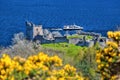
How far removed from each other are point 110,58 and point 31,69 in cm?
94

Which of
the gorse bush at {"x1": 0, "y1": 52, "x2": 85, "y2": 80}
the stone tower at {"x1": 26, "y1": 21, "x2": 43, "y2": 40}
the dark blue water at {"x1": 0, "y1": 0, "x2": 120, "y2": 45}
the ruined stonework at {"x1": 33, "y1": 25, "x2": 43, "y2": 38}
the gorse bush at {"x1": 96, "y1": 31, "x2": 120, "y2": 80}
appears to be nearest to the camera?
the gorse bush at {"x1": 0, "y1": 52, "x2": 85, "y2": 80}

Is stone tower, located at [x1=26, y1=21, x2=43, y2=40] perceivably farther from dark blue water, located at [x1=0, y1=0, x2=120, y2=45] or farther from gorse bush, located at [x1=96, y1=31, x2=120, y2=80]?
gorse bush, located at [x1=96, y1=31, x2=120, y2=80]

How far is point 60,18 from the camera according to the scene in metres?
93.1

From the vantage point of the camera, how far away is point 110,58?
7.47m

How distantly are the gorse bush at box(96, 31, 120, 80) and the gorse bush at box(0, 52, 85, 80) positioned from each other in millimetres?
307

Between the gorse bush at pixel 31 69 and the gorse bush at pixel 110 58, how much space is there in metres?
0.31

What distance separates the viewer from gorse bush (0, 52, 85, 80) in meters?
6.88

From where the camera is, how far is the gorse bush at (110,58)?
24.1 ft

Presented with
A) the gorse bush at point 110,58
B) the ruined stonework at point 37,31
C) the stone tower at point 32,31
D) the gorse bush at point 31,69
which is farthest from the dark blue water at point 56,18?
the gorse bush at point 31,69

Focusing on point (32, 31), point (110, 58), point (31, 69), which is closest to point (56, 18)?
point (32, 31)

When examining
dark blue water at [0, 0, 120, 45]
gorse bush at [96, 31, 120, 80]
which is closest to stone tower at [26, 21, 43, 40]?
dark blue water at [0, 0, 120, 45]

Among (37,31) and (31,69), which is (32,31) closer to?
(37,31)

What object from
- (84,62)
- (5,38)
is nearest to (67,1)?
(5,38)

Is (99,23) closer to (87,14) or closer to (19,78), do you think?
(87,14)
